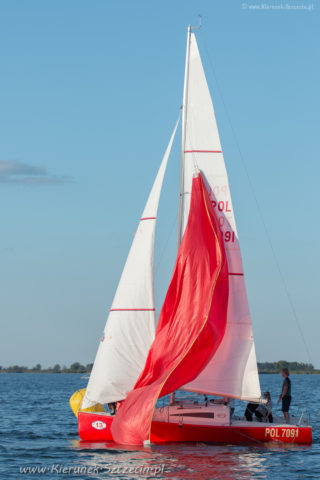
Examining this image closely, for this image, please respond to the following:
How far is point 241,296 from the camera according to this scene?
22953 millimetres

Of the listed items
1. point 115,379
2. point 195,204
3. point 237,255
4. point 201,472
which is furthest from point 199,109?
point 201,472

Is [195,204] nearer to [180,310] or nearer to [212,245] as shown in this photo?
[212,245]

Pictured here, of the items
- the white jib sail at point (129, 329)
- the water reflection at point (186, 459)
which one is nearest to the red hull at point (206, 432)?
the water reflection at point (186, 459)

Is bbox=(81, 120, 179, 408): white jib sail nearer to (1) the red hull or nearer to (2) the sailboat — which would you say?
(2) the sailboat

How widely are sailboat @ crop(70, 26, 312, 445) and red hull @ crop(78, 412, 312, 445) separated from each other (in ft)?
0.09

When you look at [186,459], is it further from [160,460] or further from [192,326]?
[192,326]

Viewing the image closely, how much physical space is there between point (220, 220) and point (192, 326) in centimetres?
324

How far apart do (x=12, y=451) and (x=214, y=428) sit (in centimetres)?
568

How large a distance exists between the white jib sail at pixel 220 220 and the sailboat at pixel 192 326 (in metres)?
0.03

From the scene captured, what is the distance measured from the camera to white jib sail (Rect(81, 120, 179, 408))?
22.2 m

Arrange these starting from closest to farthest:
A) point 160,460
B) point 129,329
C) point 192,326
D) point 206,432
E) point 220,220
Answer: point 160,460 → point 206,432 → point 192,326 → point 129,329 → point 220,220

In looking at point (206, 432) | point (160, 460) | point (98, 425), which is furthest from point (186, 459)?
point (98, 425)

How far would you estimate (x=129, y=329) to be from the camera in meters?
22.5

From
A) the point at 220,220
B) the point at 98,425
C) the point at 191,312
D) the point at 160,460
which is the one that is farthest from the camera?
the point at 220,220
